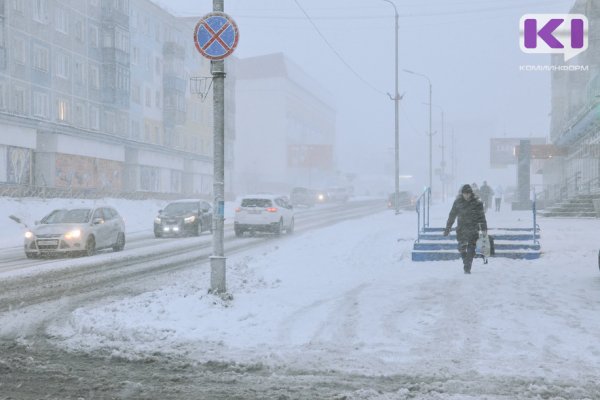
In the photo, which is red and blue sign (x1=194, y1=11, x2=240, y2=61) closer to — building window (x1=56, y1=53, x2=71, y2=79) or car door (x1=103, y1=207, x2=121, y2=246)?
car door (x1=103, y1=207, x2=121, y2=246)

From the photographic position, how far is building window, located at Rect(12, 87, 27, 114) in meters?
36.2

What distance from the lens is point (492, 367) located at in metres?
5.82

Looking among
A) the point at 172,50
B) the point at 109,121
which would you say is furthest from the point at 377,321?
the point at 172,50

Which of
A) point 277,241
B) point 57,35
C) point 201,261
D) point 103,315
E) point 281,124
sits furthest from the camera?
point 281,124

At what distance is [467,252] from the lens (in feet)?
39.2

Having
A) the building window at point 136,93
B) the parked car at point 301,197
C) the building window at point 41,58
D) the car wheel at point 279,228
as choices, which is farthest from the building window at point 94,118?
the car wheel at point 279,228

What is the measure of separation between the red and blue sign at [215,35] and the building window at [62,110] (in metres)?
Result: 34.8

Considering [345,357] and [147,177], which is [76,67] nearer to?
[147,177]

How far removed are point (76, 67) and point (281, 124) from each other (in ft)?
189

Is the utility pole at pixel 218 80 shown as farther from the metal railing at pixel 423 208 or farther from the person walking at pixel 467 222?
the metal railing at pixel 423 208

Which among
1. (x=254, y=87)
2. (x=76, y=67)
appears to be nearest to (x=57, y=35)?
(x=76, y=67)

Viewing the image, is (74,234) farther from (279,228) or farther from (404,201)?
(404,201)

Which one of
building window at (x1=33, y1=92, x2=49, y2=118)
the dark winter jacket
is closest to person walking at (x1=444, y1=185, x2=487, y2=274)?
the dark winter jacket

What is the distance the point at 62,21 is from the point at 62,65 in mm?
2874
